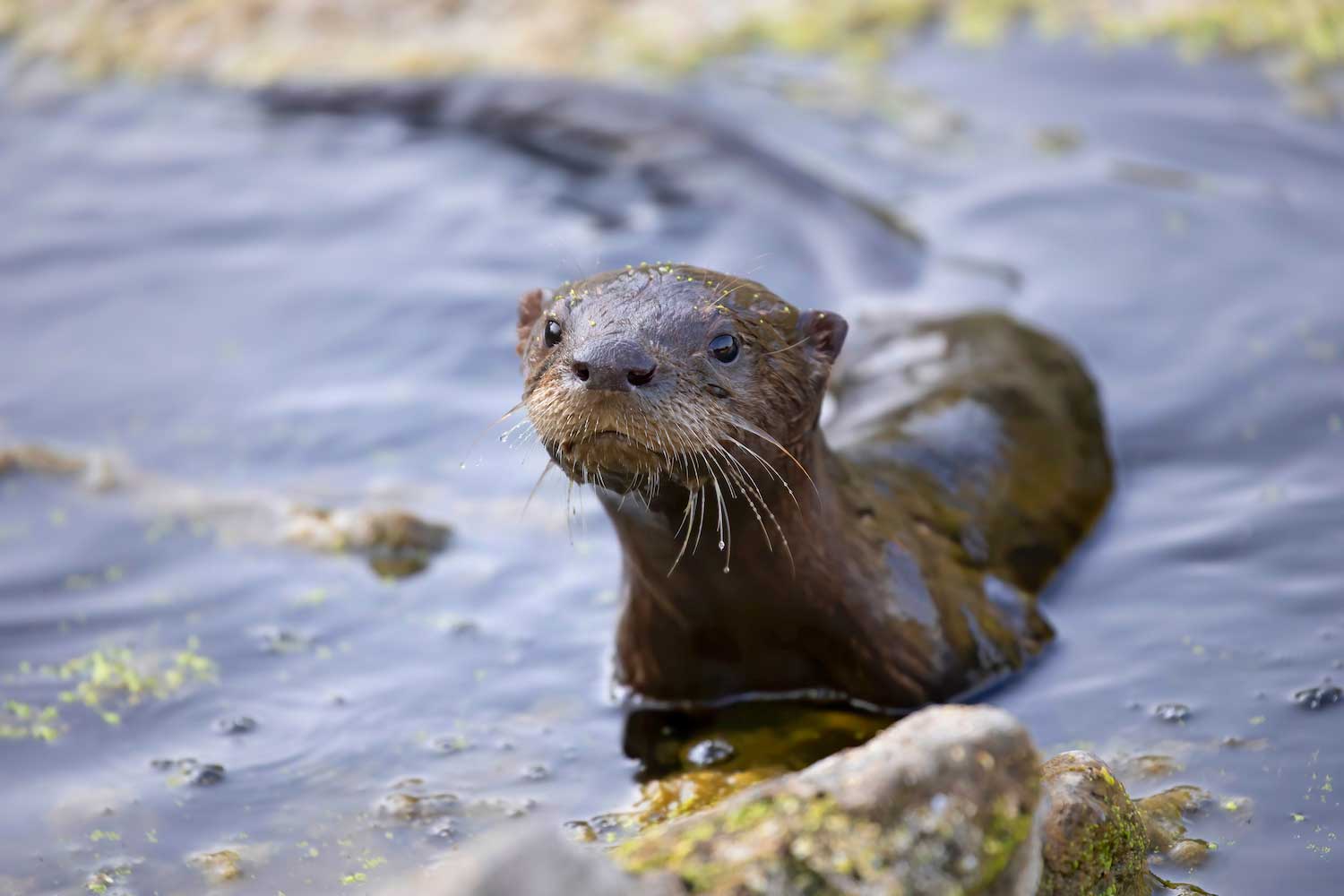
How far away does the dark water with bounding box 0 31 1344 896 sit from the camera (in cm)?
380

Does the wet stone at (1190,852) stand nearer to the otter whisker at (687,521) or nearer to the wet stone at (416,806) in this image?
the otter whisker at (687,521)

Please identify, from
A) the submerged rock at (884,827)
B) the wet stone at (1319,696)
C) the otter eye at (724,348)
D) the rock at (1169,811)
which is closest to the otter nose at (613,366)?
the otter eye at (724,348)

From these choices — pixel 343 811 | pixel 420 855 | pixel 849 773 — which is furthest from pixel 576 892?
pixel 343 811

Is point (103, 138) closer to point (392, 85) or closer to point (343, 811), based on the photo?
point (392, 85)

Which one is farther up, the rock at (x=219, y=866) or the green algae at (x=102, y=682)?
the rock at (x=219, y=866)

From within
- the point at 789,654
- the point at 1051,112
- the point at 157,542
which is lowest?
the point at 157,542

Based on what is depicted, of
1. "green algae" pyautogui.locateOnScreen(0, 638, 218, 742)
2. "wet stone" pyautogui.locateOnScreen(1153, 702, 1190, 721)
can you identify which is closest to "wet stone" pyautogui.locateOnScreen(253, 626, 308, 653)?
"green algae" pyautogui.locateOnScreen(0, 638, 218, 742)

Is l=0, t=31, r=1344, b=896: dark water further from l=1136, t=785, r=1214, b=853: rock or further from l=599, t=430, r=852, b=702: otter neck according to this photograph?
l=599, t=430, r=852, b=702: otter neck

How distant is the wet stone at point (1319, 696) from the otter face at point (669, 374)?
4.43ft

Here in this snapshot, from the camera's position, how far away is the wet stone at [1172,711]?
3816 mm

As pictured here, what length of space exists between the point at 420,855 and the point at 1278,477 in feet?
10.2

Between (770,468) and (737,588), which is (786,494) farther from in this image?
(737,588)

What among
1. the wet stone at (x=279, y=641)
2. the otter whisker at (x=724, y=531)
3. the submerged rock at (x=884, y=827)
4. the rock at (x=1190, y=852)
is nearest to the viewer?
the submerged rock at (x=884, y=827)

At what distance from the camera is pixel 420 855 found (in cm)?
347
